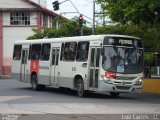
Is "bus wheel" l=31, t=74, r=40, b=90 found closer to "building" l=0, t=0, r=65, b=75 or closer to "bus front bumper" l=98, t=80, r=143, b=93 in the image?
"bus front bumper" l=98, t=80, r=143, b=93

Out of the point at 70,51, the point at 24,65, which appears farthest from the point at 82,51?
the point at 24,65

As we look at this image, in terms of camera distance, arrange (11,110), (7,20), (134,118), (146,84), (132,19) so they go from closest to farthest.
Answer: (134,118) → (11,110) → (132,19) → (146,84) → (7,20)

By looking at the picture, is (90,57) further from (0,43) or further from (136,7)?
(0,43)

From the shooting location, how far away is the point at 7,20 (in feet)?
230

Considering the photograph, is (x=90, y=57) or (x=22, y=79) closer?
(x=90, y=57)

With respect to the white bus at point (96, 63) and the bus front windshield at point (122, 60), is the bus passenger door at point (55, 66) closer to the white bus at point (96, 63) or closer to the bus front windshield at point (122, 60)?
the white bus at point (96, 63)

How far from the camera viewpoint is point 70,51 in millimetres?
27562

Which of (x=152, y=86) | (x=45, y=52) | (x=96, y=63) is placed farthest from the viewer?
(x=152, y=86)

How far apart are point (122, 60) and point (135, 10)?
274 centimetres

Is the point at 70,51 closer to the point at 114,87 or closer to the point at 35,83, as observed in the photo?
the point at 114,87

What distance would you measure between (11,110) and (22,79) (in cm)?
1443

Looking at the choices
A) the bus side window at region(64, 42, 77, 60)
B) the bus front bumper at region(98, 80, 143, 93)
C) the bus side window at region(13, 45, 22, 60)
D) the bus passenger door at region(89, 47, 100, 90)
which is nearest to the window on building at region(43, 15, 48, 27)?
the bus side window at region(13, 45, 22, 60)

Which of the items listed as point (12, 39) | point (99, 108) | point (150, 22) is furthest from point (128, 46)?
point (12, 39)

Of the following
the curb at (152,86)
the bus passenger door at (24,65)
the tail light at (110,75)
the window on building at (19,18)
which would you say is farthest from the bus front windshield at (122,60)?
the window on building at (19,18)
